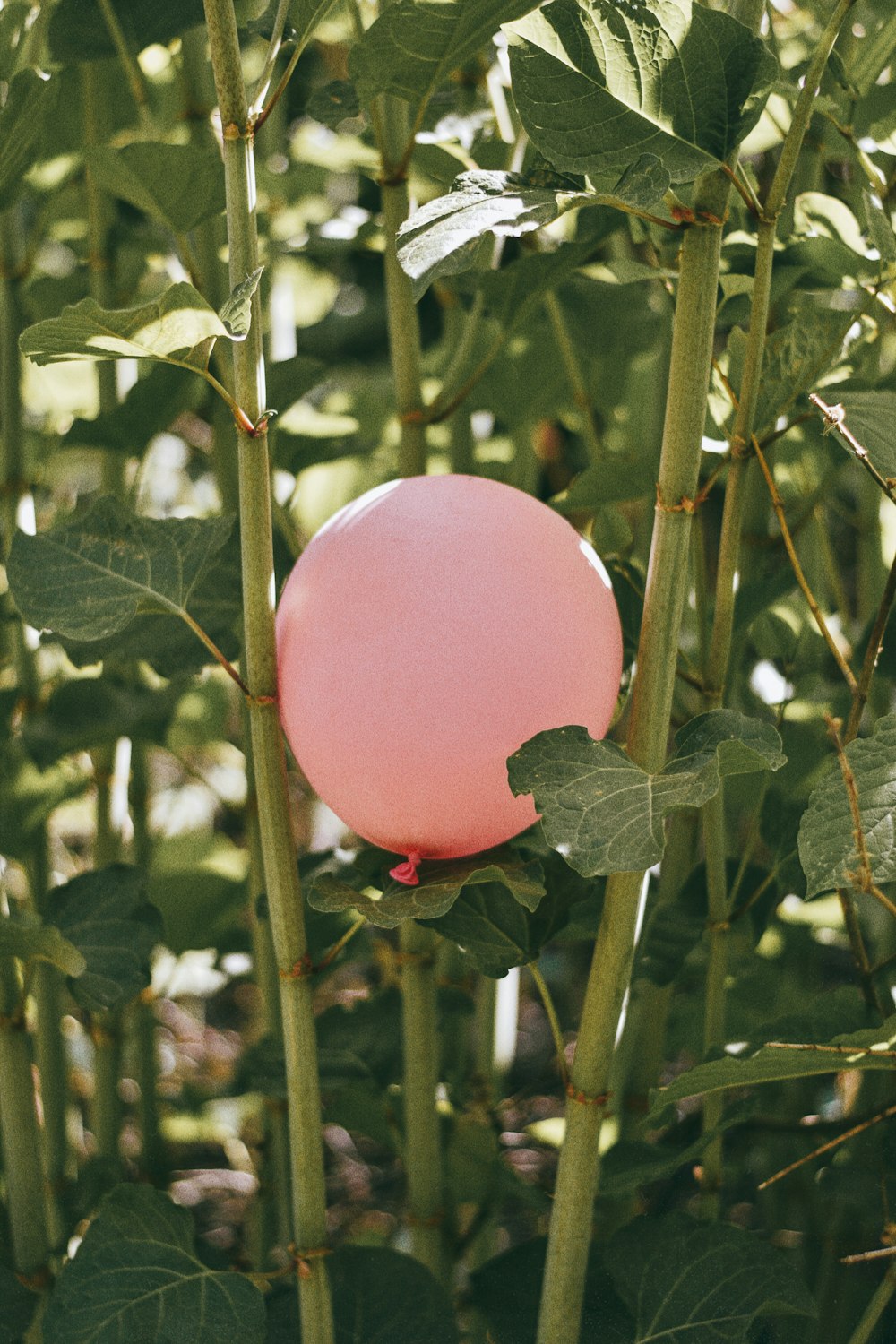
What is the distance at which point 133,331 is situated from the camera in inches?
16.9

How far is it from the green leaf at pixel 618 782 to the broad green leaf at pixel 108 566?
163mm

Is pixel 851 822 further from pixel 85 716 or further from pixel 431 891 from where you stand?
pixel 85 716

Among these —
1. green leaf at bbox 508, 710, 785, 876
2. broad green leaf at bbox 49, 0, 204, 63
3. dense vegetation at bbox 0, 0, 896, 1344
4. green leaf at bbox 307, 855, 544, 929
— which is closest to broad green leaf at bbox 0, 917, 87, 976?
dense vegetation at bbox 0, 0, 896, 1344

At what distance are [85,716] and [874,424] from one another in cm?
45

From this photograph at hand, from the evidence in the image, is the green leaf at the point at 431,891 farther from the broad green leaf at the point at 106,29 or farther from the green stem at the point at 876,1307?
the broad green leaf at the point at 106,29

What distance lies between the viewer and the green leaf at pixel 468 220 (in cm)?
38

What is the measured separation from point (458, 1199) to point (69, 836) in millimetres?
1059

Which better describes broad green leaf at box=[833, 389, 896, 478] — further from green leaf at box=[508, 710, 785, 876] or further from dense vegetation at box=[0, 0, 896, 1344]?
green leaf at box=[508, 710, 785, 876]

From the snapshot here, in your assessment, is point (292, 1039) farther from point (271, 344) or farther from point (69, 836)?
point (69, 836)

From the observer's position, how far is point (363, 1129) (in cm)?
76

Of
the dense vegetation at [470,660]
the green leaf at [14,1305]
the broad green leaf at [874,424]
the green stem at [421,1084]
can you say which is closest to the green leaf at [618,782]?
the dense vegetation at [470,660]

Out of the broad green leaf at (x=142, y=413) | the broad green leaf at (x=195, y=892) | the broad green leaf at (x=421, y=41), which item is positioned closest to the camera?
the broad green leaf at (x=421, y=41)

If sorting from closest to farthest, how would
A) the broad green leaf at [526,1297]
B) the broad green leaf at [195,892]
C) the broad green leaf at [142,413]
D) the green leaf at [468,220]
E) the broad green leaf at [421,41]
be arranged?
the green leaf at [468,220] → the broad green leaf at [421,41] → the broad green leaf at [526,1297] → the broad green leaf at [142,413] → the broad green leaf at [195,892]

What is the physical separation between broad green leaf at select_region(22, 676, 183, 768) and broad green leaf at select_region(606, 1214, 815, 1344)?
1.23ft
